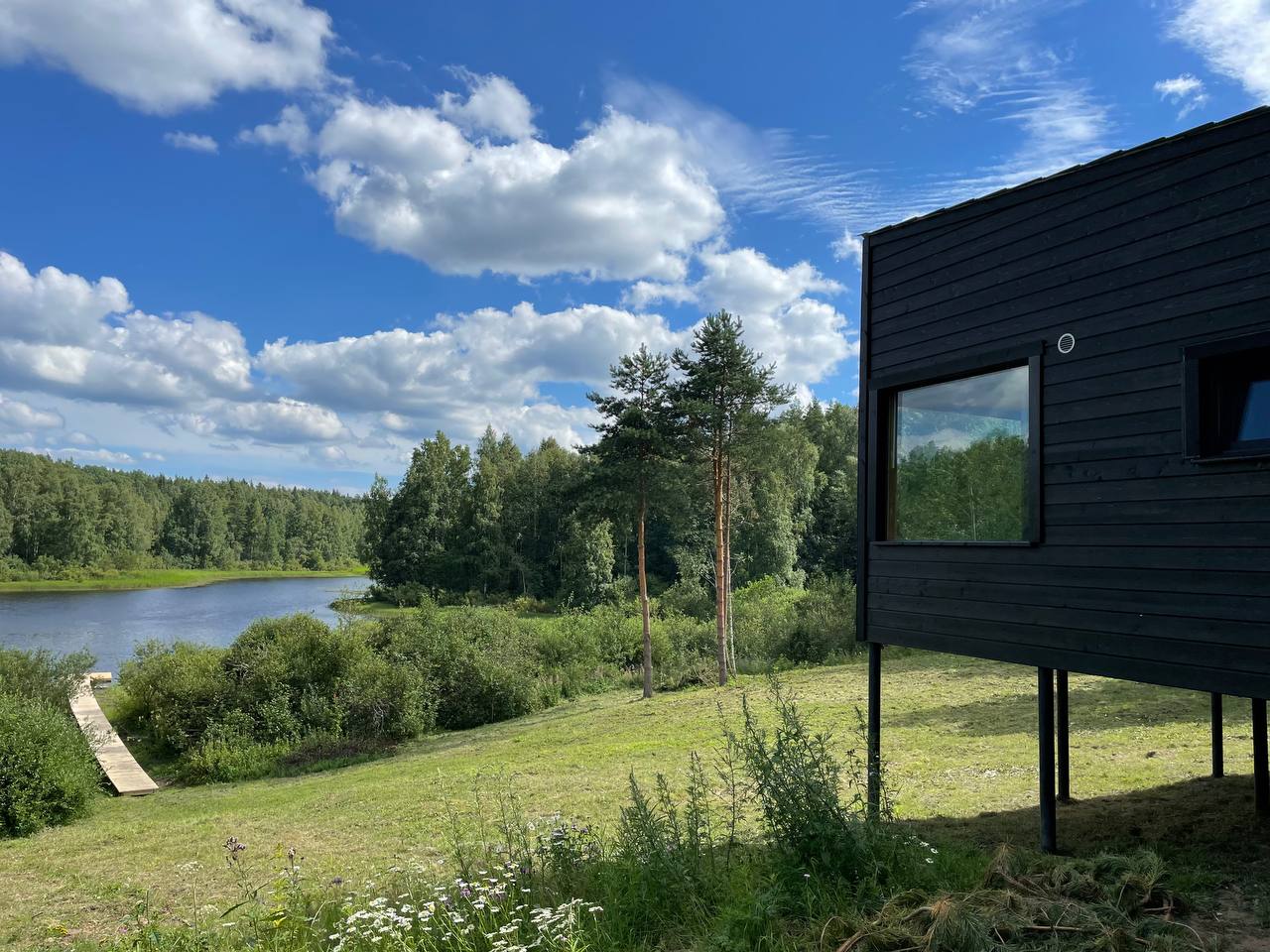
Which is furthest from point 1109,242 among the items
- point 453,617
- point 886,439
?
point 453,617

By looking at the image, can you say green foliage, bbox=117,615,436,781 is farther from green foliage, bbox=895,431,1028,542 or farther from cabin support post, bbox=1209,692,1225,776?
cabin support post, bbox=1209,692,1225,776

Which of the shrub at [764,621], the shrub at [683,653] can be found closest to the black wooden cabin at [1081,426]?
the shrub at [683,653]

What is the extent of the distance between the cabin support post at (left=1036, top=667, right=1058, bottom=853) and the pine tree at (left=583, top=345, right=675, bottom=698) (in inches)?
478

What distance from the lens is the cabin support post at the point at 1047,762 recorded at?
4.82m

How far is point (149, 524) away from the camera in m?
62.6

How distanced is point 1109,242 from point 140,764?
18070mm

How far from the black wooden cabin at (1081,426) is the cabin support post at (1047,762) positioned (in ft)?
0.04

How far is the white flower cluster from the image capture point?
129 inches

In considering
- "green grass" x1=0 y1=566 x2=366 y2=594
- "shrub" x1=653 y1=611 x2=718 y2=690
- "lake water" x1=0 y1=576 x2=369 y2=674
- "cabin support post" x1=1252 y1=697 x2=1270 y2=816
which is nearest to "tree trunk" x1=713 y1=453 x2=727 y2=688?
"shrub" x1=653 y1=611 x2=718 y2=690

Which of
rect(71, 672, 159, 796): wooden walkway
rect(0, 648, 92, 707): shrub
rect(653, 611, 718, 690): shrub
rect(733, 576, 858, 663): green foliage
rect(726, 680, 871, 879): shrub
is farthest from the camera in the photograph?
rect(733, 576, 858, 663): green foliage

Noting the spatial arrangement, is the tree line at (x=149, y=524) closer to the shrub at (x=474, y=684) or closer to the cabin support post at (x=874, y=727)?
the shrub at (x=474, y=684)

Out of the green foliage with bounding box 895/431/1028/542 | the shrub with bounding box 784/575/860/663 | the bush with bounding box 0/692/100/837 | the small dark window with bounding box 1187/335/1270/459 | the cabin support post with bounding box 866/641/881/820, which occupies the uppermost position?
the small dark window with bounding box 1187/335/1270/459

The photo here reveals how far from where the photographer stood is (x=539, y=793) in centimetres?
857

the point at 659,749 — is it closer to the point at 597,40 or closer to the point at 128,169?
the point at 597,40
